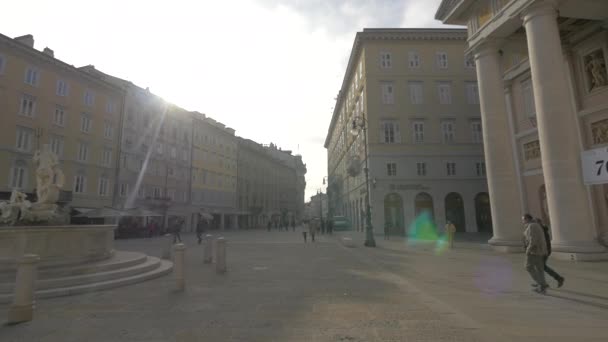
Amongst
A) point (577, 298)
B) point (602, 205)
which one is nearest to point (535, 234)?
point (577, 298)

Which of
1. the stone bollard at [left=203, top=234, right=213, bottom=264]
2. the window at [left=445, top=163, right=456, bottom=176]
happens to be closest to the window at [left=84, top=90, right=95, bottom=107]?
the stone bollard at [left=203, top=234, right=213, bottom=264]

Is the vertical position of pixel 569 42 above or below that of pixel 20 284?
above

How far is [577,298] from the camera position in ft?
22.3

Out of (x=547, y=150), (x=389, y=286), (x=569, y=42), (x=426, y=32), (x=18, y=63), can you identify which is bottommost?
(x=389, y=286)

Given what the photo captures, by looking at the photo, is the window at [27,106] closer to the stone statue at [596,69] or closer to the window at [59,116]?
the window at [59,116]

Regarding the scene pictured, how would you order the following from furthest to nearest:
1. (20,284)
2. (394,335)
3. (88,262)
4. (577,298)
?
(88,262) → (577,298) → (20,284) → (394,335)

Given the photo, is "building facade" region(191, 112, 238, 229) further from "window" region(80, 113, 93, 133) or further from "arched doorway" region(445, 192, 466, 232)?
"arched doorway" region(445, 192, 466, 232)

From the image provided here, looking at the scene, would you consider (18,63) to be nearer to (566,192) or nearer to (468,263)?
(468,263)

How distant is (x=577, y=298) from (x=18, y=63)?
36.9m

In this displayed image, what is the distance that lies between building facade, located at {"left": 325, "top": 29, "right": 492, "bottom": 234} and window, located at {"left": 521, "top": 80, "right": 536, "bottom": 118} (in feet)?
40.4

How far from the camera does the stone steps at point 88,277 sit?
23.7 ft

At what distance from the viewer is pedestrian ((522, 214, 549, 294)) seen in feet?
23.9

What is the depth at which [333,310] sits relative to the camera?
609cm

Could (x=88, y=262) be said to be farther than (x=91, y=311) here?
Yes
